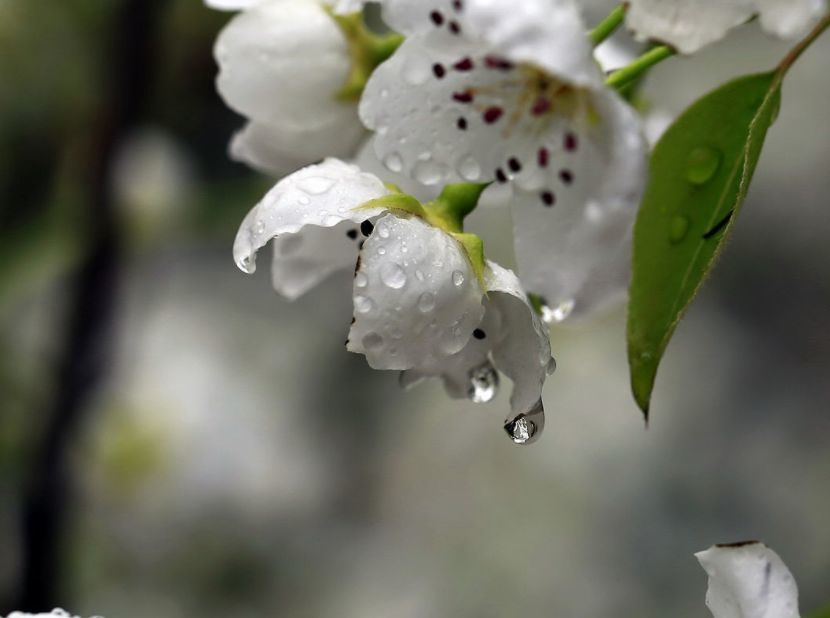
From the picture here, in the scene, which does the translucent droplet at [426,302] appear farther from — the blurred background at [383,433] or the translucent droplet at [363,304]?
the blurred background at [383,433]

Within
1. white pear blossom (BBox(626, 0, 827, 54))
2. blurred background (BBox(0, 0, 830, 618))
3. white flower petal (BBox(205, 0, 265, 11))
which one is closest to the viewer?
white pear blossom (BBox(626, 0, 827, 54))

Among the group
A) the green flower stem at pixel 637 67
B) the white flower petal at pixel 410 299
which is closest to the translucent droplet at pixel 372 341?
the white flower petal at pixel 410 299

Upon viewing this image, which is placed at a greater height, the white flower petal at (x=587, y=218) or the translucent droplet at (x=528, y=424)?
the white flower petal at (x=587, y=218)

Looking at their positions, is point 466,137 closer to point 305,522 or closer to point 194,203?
point 194,203

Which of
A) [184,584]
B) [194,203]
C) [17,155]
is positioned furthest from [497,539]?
[17,155]

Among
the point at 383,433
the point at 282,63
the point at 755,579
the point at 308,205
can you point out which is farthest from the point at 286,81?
the point at 383,433

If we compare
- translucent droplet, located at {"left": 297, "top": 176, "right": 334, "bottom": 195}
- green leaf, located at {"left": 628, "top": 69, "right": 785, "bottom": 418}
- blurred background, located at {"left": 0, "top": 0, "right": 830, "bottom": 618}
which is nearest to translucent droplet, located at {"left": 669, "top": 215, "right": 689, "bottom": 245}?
green leaf, located at {"left": 628, "top": 69, "right": 785, "bottom": 418}

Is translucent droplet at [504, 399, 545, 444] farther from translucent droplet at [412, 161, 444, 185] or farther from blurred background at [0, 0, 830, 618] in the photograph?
blurred background at [0, 0, 830, 618]
